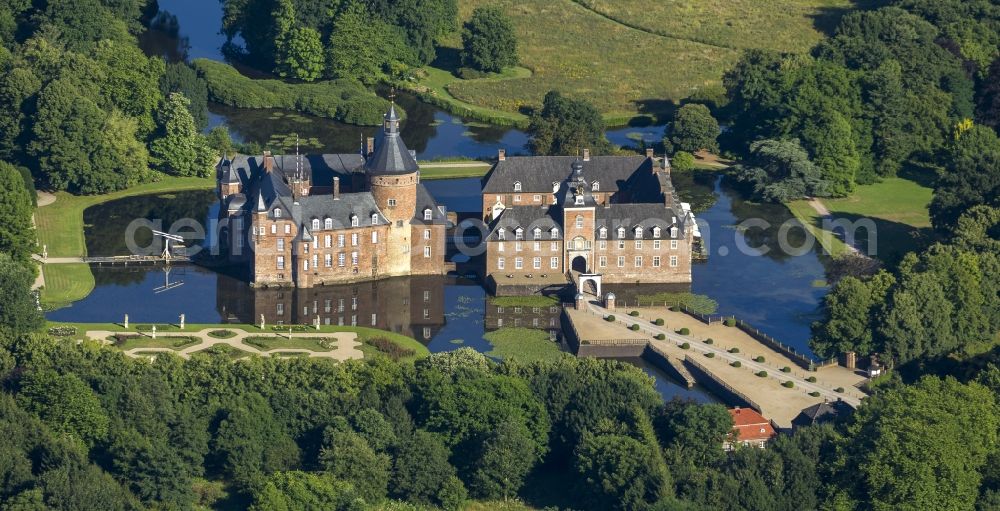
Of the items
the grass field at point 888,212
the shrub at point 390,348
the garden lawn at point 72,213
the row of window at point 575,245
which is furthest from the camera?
the grass field at point 888,212

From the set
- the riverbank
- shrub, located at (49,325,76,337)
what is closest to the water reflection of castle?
the riverbank

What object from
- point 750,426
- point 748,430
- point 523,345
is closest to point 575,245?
point 523,345

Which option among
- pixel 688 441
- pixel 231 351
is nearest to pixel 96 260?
pixel 231 351

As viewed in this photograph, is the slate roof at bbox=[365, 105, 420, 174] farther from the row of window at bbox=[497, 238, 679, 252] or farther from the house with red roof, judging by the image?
the house with red roof

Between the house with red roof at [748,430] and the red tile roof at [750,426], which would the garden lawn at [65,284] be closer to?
the house with red roof at [748,430]

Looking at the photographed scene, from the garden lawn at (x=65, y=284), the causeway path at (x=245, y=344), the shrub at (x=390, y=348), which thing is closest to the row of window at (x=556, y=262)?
the shrub at (x=390, y=348)
